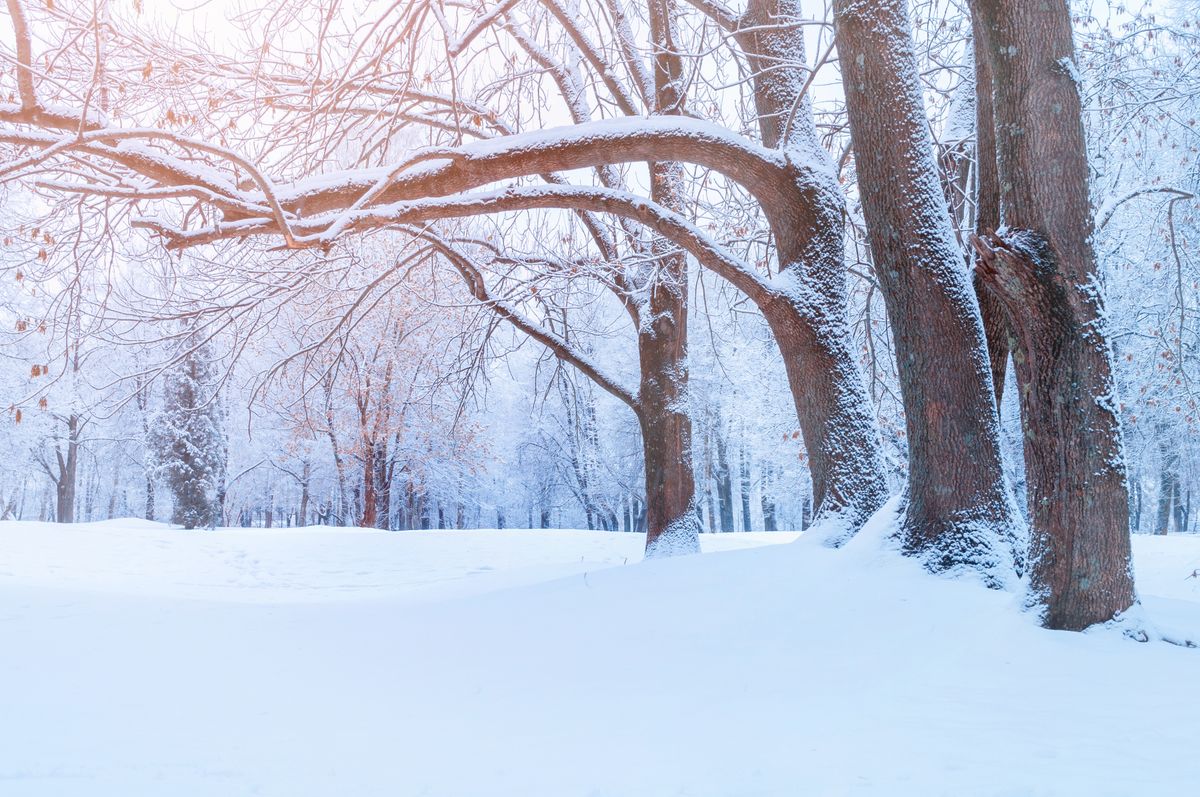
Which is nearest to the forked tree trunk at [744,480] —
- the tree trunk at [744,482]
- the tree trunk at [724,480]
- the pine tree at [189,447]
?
the tree trunk at [744,482]

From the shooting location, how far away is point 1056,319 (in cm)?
368

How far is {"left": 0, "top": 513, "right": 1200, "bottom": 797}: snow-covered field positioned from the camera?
245cm

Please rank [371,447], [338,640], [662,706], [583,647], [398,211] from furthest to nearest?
1. [371,447]
2. [398,211]
3. [338,640]
4. [583,647]
5. [662,706]

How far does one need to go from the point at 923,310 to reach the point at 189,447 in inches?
722

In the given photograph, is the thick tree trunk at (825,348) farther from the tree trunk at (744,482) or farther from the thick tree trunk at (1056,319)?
the tree trunk at (744,482)

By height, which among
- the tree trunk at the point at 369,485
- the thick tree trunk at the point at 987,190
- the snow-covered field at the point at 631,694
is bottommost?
the snow-covered field at the point at 631,694

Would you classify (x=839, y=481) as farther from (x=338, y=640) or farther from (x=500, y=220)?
(x=500, y=220)

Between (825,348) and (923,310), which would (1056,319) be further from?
(825,348)

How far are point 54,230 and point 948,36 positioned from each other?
8629 mm

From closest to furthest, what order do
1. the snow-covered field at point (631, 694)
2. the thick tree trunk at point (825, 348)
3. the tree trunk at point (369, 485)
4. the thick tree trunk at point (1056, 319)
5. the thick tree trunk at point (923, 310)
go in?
the snow-covered field at point (631, 694), the thick tree trunk at point (1056, 319), the thick tree trunk at point (923, 310), the thick tree trunk at point (825, 348), the tree trunk at point (369, 485)

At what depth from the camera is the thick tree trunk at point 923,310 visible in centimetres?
462

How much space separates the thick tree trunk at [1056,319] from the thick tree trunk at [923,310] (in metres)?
0.77

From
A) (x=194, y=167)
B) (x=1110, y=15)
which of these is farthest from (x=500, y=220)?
(x=1110, y=15)

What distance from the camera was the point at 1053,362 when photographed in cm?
370
